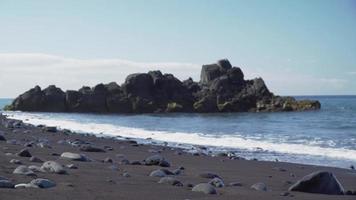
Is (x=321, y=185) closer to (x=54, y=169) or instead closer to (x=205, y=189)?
(x=205, y=189)

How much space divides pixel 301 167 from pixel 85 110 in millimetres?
66921

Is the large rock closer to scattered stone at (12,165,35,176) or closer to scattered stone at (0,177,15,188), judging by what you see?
scattered stone at (12,165,35,176)

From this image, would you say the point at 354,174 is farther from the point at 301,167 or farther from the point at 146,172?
the point at 146,172

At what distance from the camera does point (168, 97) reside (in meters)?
77.3

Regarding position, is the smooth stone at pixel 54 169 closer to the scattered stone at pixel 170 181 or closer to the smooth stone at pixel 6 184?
the scattered stone at pixel 170 181

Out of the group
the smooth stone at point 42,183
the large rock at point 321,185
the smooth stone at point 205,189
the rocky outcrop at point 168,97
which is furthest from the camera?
the rocky outcrop at point 168,97

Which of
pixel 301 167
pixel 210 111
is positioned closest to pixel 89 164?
pixel 301 167

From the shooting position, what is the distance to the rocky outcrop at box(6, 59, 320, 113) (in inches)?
2906

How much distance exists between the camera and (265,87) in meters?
76.6

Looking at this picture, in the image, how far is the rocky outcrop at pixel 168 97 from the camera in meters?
73.8

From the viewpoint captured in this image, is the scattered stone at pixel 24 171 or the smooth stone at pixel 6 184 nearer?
the smooth stone at pixel 6 184

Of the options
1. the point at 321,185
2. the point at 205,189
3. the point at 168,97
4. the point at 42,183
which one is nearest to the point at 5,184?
the point at 42,183

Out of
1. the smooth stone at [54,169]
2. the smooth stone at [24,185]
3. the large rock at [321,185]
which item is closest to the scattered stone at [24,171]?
the smooth stone at [54,169]

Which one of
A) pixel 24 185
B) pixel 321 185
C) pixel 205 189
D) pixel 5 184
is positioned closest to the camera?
pixel 5 184
